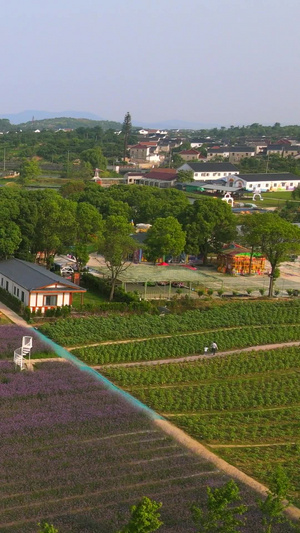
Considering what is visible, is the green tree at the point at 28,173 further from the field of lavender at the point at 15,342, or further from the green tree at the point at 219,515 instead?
the green tree at the point at 219,515

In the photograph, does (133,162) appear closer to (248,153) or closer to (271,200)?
(248,153)

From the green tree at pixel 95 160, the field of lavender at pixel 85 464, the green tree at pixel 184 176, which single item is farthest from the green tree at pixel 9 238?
the green tree at pixel 95 160

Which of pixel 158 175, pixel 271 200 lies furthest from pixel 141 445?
pixel 158 175

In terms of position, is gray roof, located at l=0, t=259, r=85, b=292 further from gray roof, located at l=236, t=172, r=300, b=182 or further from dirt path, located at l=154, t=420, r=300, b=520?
gray roof, located at l=236, t=172, r=300, b=182

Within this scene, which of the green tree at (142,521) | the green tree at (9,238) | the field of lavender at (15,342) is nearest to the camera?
the green tree at (142,521)

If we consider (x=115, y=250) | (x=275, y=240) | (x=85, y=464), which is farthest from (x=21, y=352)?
(x=275, y=240)

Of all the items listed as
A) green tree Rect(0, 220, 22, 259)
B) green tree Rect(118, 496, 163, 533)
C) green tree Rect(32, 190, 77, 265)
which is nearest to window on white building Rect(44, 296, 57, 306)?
green tree Rect(0, 220, 22, 259)
